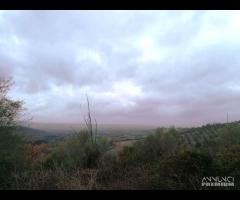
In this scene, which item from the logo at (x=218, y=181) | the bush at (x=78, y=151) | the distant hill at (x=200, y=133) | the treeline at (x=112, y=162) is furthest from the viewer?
the distant hill at (x=200, y=133)

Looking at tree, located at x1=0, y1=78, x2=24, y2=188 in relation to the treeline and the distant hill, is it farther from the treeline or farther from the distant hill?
the distant hill

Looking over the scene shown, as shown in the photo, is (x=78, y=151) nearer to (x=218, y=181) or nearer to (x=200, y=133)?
(x=200, y=133)

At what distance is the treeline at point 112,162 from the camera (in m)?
9.59

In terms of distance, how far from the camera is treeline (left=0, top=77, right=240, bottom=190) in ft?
31.5

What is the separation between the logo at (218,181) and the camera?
28.8ft

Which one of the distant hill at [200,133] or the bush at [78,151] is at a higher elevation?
the distant hill at [200,133]

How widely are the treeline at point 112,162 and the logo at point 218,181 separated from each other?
156 mm

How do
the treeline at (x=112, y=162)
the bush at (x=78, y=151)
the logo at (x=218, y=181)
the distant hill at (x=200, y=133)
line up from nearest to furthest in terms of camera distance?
the logo at (x=218, y=181) → the treeline at (x=112, y=162) → the bush at (x=78, y=151) → the distant hill at (x=200, y=133)

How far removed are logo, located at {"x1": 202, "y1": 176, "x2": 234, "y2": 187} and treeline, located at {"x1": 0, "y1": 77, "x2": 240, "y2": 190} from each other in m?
0.16

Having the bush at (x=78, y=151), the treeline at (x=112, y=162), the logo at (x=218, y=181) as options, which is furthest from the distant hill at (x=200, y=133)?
the logo at (x=218, y=181)

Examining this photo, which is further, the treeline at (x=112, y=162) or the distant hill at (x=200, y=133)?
the distant hill at (x=200, y=133)

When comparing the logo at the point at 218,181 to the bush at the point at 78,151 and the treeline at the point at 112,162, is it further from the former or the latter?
the bush at the point at 78,151

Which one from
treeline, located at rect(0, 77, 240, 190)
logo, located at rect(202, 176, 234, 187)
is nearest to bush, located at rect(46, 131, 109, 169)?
treeline, located at rect(0, 77, 240, 190)
